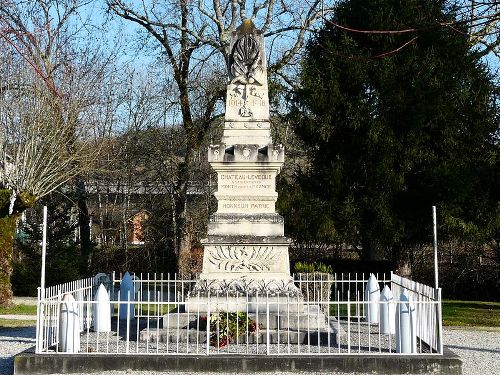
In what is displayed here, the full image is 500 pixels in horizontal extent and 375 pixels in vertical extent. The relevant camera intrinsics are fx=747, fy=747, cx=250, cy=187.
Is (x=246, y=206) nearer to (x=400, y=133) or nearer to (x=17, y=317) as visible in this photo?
(x=17, y=317)

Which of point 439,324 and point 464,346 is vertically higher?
point 439,324

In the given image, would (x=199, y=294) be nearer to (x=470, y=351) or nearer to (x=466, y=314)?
(x=470, y=351)

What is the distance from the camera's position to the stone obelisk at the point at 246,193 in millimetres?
14438

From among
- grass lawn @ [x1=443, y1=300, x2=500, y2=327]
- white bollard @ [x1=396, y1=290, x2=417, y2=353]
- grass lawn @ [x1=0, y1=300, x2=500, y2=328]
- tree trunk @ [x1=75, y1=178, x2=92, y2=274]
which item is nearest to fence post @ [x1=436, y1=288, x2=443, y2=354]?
white bollard @ [x1=396, y1=290, x2=417, y2=353]

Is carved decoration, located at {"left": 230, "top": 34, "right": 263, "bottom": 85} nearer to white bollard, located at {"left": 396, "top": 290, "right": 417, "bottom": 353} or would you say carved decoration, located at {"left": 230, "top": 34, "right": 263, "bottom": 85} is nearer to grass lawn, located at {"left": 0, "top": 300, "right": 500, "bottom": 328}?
white bollard, located at {"left": 396, "top": 290, "right": 417, "bottom": 353}

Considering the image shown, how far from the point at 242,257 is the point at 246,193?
1274 millimetres

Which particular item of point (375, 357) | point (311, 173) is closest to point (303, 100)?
point (311, 173)

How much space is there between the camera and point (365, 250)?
95.4 feet

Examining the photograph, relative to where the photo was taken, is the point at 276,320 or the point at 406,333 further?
the point at 276,320

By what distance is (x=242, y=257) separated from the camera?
47.5ft

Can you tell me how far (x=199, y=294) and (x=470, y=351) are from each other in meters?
5.33

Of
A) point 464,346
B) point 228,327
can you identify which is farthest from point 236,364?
point 464,346

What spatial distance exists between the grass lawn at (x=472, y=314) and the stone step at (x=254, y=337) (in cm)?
922

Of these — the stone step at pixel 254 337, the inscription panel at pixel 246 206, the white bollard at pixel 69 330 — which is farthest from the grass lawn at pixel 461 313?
the white bollard at pixel 69 330
